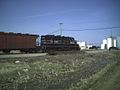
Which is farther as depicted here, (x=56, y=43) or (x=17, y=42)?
(x=56, y=43)

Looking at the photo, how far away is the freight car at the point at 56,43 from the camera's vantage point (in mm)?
46688

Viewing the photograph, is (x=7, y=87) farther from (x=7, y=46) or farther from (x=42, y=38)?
(x=42, y=38)

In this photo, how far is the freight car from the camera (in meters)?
46.7

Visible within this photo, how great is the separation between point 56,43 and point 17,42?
31.2ft

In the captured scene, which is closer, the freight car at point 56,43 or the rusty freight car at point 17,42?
the rusty freight car at point 17,42

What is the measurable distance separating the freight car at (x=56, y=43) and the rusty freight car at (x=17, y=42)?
2.05 m

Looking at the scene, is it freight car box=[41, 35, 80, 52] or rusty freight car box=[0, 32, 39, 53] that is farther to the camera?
freight car box=[41, 35, 80, 52]

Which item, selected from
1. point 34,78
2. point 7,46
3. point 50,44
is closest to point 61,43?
point 50,44

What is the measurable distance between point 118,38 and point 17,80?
200 ft

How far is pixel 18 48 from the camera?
42.7m

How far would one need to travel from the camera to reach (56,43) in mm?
48281

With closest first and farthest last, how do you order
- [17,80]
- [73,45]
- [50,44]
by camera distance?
[17,80], [50,44], [73,45]

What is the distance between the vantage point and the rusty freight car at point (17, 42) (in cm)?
4009

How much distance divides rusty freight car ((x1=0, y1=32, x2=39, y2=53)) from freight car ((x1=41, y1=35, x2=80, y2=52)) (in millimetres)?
2053
